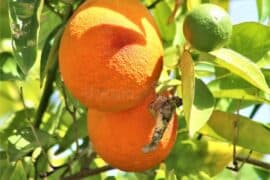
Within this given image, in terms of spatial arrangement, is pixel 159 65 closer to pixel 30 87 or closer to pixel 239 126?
pixel 239 126

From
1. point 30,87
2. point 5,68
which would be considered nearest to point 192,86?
point 5,68

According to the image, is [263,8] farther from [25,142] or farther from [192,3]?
[25,142]

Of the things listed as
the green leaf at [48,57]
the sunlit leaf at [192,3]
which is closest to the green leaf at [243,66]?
the sunlit leaf at [192,3]

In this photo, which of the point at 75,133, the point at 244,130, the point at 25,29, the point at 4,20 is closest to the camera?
the point at 25,29

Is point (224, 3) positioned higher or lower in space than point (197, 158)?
higher

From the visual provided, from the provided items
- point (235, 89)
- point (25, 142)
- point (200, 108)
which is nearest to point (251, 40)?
point (235, 89)

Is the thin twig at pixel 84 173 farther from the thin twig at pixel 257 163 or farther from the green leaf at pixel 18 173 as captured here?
the thin twig at pixel 257 163
